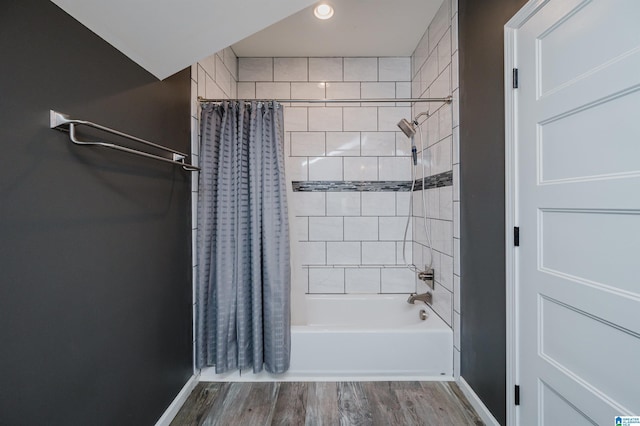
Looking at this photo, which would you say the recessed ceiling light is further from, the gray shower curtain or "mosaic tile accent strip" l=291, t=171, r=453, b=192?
"mosaic tile accent strip" l=291, t=171, r=453, b=192

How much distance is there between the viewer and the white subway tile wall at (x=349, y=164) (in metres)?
2.67

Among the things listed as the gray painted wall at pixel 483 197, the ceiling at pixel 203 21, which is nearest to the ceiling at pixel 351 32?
the ceiling at pixel 203 21

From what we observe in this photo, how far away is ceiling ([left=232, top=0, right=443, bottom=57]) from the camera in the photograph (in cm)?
204

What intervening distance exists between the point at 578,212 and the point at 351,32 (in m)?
2.04

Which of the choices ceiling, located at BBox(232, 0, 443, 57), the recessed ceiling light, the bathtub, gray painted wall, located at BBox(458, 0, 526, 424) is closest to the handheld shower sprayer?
gray painted wall, located at BBox(458, 0, 526, 424)

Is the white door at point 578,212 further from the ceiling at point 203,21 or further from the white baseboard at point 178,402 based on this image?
the white baseboard at point 178,402

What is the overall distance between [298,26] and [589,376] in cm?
255

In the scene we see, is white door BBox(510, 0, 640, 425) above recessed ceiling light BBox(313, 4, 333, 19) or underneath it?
underneath

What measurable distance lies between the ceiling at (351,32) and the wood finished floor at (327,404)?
2532 mm

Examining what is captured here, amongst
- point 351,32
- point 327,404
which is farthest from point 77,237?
point 351,32

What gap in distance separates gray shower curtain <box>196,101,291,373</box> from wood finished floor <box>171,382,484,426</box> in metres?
0.15

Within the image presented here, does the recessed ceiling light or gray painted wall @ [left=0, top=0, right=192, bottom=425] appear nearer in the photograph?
gray painted wall @ [left=0, top=0, right=192, bottom=425]

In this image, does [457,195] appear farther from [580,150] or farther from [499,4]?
[499,4]

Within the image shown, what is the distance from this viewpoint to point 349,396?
5.82 feet
